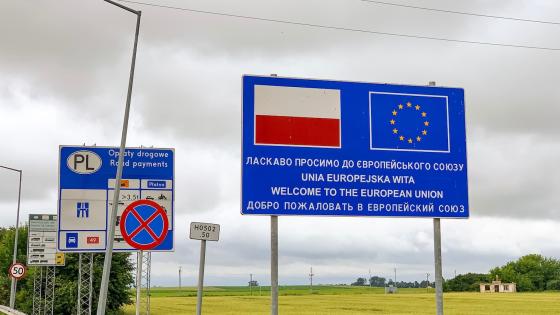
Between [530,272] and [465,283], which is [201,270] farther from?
[530,272]

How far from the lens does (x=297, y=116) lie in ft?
39.2

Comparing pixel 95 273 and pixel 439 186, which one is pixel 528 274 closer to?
pixel 95 273

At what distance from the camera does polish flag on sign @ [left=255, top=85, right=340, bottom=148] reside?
38.5 feet

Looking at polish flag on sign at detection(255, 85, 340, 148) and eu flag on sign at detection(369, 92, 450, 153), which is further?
eu flag on sign at detection(369, 92, 450, 153)

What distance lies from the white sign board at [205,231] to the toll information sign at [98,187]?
28.1ft

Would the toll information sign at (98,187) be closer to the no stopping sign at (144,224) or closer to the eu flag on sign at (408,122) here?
the no stopping sign at (144,224)

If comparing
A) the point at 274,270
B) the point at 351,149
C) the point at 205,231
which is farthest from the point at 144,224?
the point at 351,149

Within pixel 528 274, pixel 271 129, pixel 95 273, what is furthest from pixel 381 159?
pixel 528 274

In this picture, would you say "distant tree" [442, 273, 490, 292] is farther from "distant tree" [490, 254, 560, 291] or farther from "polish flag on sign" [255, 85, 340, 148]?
"polish flag on sign" [255, 85, 340, 148]

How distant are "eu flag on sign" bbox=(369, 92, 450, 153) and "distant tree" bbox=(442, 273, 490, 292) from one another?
149 metres

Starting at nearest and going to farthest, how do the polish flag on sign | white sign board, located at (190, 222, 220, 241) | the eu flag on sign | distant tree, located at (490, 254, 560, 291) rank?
1. white sign board, located at (190, 222, 220, 241)
2. the polish flag on sign
3. the eu flag on sign
4. distant tree, located at (490, 254, 560, 291)

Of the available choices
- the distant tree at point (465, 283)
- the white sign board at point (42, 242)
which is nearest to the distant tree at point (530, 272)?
the distant tree at point (465, 283)

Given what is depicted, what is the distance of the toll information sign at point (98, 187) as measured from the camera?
19.7m

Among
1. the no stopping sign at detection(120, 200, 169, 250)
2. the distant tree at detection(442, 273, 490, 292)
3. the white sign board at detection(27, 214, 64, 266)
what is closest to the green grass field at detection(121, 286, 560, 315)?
the white sign board at detection(27, 214, 64, 266)
